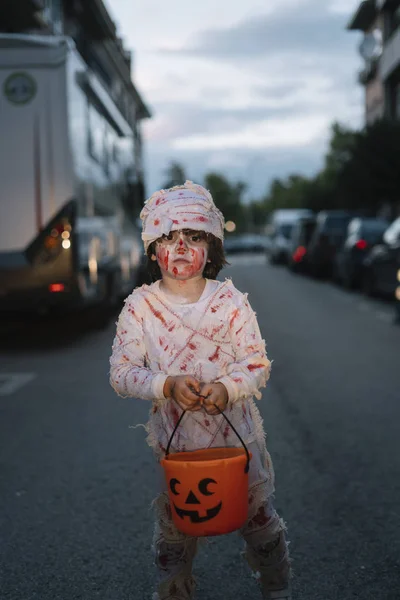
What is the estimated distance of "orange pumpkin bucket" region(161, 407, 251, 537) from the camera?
267 centimetres

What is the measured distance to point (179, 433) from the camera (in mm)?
2986

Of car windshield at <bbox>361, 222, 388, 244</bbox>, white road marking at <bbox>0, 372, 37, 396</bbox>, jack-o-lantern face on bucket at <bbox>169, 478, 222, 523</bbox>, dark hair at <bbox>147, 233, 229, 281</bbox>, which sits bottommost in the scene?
white road marking at <bbox>0, 372, 37, 396</bbox>

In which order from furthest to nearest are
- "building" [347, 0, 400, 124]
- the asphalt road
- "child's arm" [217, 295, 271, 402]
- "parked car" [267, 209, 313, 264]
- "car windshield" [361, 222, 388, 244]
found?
"building" [347, 0, 400, 124], "parked car" [267, 209, 313, 264], "car windshield" [361, 222, 388, 244], the asphalt road, "child's arm" [217, 295, 271, 402]

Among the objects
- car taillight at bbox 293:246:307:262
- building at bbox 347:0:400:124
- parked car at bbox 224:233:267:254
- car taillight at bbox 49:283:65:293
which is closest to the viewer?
car taillight at bbox 49:283:65:293

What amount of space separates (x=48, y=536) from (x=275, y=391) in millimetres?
4101

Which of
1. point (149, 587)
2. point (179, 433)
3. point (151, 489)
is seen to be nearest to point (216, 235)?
point (179, 433)

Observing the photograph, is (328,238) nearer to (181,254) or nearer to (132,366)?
(181,254)

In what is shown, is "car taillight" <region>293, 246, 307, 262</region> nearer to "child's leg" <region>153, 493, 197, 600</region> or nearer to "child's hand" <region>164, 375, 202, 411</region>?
"child's leg" <region>153, 493, 197, 600</region>

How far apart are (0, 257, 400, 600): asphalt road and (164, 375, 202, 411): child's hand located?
1.16 m

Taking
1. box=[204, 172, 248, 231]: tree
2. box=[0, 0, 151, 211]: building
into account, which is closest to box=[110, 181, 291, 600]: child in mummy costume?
box=[0, 0, 151, 211]: building

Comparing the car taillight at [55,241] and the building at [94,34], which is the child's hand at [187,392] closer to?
the car taillight at [55,241]

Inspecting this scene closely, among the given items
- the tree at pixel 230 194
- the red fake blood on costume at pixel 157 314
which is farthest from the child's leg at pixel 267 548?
the tree at pixel 230 194

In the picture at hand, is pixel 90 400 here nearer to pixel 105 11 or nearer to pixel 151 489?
pixel 151 489

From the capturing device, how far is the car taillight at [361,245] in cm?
2012
